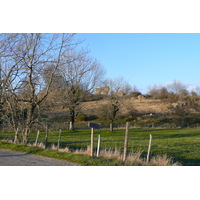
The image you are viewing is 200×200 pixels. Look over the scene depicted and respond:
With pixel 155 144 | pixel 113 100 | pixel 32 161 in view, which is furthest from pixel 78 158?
pixel 113 100

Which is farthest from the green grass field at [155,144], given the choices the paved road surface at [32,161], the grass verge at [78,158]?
the paved road surface at [32,161]

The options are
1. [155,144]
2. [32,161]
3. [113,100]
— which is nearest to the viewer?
[32,161]

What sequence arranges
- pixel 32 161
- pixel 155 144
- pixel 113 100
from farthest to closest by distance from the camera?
pixel 113 100 → pixel 155 144 → pixel 32 161

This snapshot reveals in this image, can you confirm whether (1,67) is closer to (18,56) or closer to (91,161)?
(18,56)

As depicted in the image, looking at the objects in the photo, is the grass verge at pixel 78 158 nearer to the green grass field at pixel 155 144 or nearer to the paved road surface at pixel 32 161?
the paved road surface at pixel 32 161

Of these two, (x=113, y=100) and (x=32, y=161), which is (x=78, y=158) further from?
(x=113, y=100)

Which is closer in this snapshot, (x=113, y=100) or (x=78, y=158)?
(x=78, y=158)

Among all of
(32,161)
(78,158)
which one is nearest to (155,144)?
(78,158)

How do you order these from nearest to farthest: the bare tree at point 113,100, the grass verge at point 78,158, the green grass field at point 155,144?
the grass verge at point 78,158
the green grass field at point 155,144
the bare tree at point 113,100

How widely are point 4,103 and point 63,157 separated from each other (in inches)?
358

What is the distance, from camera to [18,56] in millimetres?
16922

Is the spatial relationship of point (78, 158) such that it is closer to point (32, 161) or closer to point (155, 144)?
point (32, 161)

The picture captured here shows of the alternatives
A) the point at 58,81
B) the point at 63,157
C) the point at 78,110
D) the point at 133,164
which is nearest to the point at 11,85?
the point at 58,81

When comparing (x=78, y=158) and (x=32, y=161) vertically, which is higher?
(x=78, y=158)
